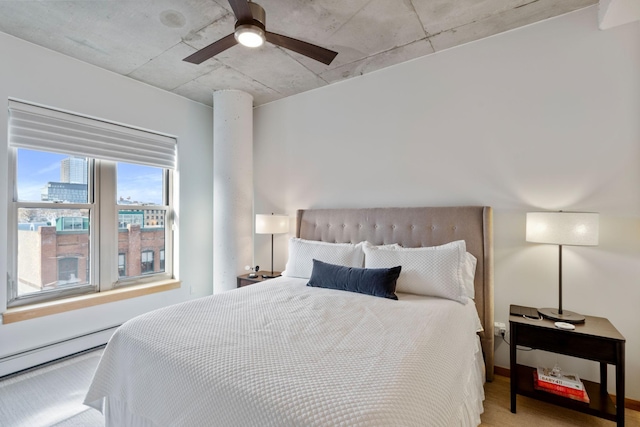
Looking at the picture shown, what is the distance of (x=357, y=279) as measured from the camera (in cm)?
233

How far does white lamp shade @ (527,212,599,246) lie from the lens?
191 cm

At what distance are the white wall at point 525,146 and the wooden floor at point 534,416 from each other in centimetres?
34

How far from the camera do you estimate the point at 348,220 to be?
3.12 m

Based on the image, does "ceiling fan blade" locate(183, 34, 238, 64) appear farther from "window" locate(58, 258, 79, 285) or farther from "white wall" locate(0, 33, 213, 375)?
"window" locate(58, 258, 79, 285)

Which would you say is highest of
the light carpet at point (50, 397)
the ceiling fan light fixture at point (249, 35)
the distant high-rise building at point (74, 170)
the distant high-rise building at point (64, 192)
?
the ceiling fan light fixture at point (249, 35)

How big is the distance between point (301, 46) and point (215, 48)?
0.60m

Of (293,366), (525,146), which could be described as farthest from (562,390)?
(293,366)

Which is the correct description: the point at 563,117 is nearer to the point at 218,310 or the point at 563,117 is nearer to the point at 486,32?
the point at 486,32

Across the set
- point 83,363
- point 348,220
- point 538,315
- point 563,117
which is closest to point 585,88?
point 563,117

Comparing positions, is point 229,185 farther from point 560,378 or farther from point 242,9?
point 560,378

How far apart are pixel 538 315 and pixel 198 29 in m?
3.39

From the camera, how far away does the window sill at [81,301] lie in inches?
98.0

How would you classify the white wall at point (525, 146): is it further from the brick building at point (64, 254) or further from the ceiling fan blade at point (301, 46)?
the brick building at point (64, 254)

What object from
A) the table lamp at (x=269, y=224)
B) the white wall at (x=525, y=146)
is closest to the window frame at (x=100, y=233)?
the table lamp at (x=269, y=224)
